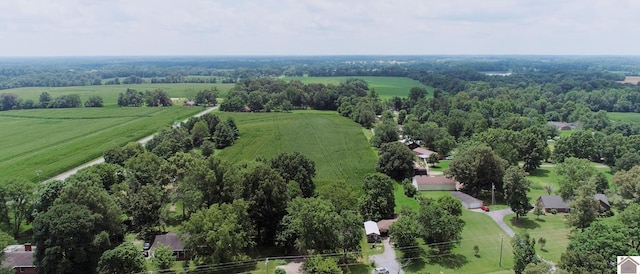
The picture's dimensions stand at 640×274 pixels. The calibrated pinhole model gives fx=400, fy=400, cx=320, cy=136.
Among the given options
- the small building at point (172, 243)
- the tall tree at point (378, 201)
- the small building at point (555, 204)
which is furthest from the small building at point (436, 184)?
the small building at point (172, 243)

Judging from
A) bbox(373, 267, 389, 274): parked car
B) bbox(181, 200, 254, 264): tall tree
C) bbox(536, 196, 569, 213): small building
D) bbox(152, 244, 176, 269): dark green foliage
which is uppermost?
bbox(181, 200, 254, 264): tall tree

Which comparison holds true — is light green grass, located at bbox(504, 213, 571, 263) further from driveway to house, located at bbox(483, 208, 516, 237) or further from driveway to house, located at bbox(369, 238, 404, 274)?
driveway to house, located at bbox(369, 238, 404, 274)

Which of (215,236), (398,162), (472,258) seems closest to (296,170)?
(398,162)

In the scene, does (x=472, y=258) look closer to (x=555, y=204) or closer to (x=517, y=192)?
(x=517, y=192)

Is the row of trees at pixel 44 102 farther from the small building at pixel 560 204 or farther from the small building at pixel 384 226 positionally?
the small building at pixel 560 204

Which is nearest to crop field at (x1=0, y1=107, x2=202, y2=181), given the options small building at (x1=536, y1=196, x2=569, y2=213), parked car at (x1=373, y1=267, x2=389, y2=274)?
parked car at (x1=373, y1=267, x2=389, y2=274)

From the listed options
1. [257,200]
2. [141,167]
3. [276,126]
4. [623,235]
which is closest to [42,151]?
[141,167]
